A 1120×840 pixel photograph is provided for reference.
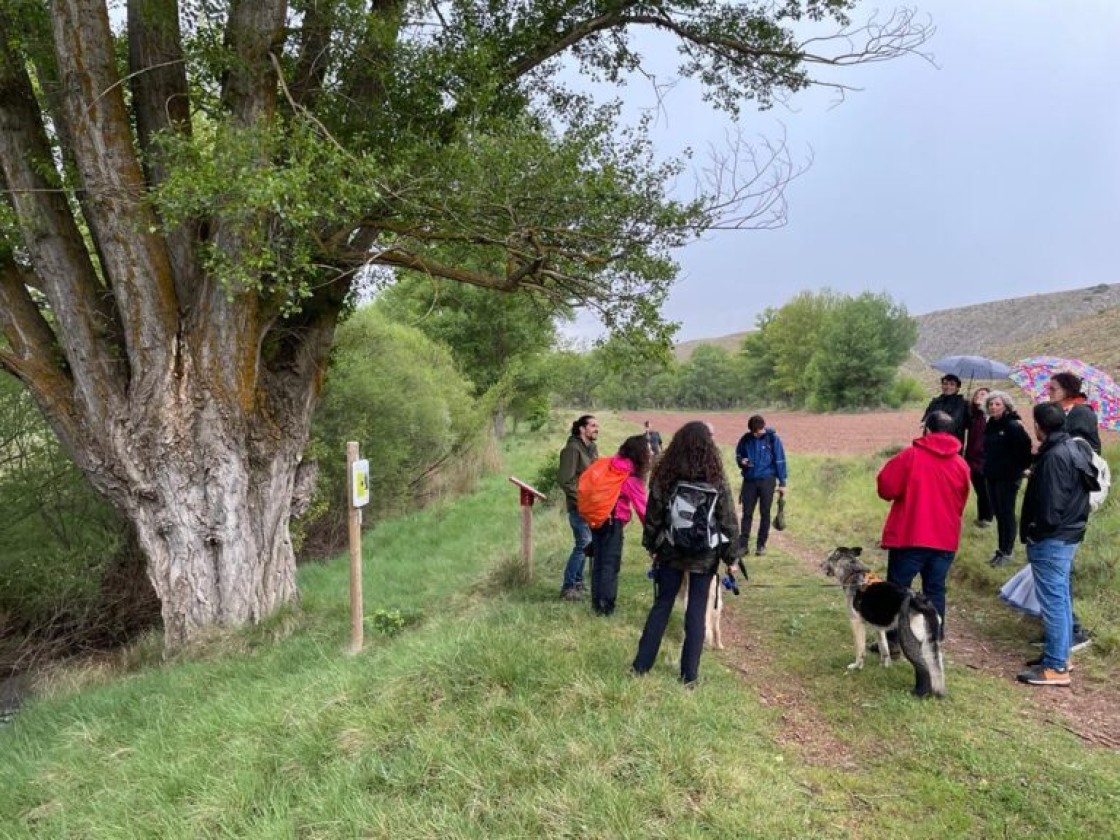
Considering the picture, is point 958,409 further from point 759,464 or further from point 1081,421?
point 1081,421

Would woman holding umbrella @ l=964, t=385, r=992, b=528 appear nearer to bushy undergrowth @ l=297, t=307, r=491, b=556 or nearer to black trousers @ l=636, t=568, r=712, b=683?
black trousers @ l=636, t=568, r=712, b=683

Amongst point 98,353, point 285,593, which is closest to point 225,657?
point 285,593

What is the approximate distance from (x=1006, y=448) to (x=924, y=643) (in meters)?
3.43

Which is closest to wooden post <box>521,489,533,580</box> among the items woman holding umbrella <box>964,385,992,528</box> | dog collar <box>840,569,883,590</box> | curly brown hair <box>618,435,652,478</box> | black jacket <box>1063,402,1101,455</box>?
curly brown hair <box>618,435,652,478</box>

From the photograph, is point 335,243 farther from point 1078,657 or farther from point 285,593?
point 1078,657

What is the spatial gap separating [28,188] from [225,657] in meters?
4.81

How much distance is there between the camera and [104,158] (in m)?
6.19

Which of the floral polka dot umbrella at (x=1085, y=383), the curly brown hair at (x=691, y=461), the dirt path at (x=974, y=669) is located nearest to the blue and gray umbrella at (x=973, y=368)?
the floral polka dot umbrella at (x=1085, y=383)

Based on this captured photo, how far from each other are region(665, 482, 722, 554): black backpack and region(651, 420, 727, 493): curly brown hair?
8cm

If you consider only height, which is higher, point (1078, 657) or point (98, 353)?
point (98, 353)

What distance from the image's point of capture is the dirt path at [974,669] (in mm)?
4074

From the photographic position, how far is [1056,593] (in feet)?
15.8

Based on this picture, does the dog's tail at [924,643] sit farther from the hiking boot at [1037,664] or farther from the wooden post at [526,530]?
the wooden post at [526,530]

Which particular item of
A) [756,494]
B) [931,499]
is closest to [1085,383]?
[931,499]
